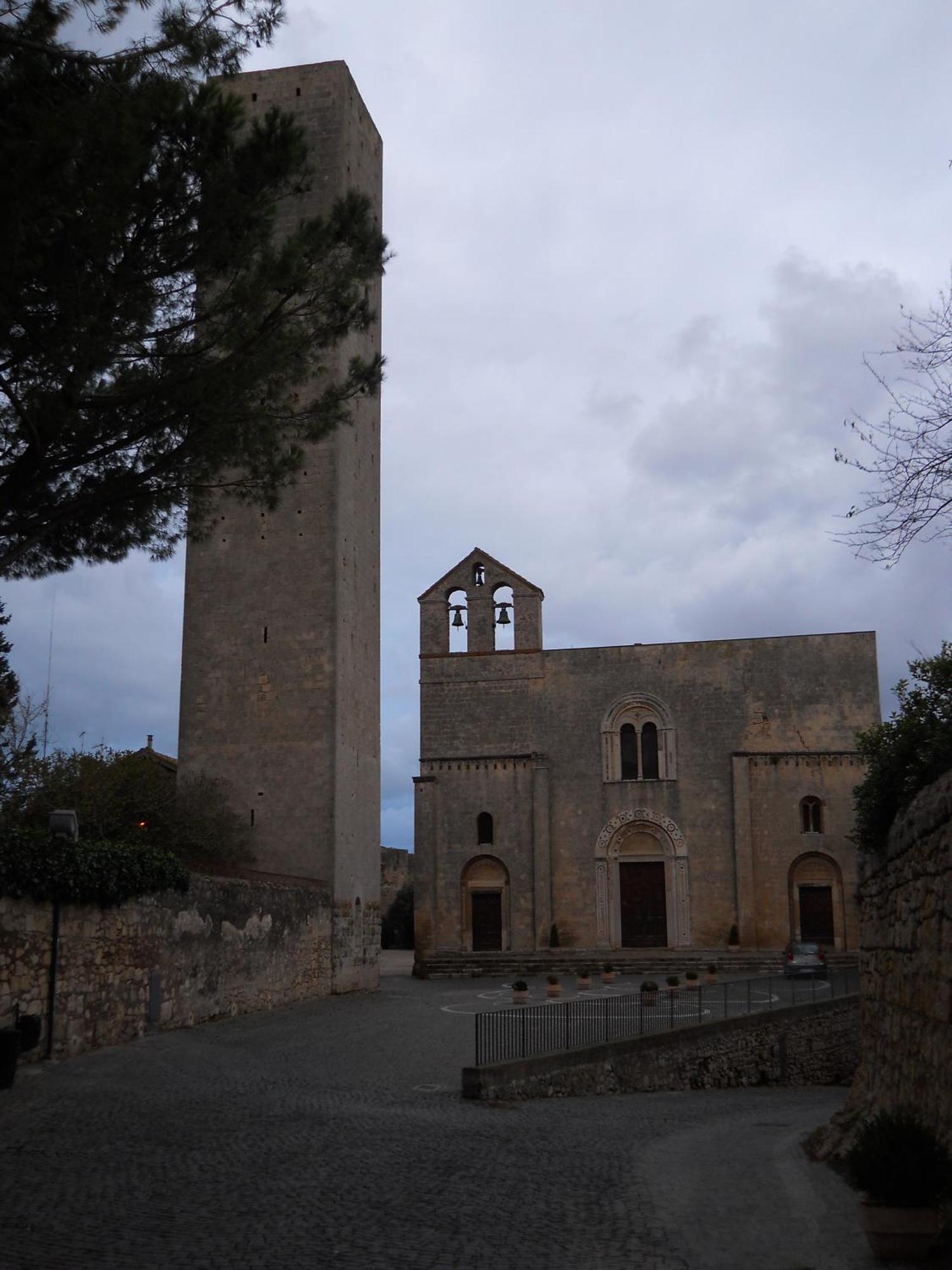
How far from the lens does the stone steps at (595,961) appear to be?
31141mm

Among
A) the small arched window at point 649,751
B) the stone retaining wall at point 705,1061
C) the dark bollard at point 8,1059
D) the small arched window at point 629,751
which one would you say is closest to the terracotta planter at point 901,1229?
the stone retaining wall at point 705,1061

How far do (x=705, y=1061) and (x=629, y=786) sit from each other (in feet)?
57.7

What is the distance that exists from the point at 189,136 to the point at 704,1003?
1496 cm

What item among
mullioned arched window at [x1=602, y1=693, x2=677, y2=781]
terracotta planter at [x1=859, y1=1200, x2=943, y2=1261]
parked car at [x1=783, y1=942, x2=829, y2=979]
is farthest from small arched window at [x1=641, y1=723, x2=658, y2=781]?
terracotta planter at [x1=859, y1=1200, x2=943, y2=1261]

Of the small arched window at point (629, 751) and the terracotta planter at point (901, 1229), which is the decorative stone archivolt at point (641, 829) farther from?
the terracotta planter at point (901, 1229)

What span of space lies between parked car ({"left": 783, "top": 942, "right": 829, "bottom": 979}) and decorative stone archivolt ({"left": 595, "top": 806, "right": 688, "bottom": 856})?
17.4 ft

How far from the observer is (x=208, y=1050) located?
15.4 metres

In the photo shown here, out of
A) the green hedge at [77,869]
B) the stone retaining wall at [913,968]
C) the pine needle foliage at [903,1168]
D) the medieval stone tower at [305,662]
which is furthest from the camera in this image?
the medieval stone tower at [305,662]

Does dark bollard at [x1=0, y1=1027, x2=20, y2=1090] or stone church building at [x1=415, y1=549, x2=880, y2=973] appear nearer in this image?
dark bollard at [x1=0, y1=1027, x2=20, y2=1090]

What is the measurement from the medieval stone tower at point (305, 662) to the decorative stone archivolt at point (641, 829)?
8.76m

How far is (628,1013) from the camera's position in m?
17.4

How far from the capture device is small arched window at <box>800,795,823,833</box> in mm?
33844

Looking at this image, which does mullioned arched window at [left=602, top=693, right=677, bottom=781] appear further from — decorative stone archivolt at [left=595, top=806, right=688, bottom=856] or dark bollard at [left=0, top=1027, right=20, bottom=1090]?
dark bollard at [left=0, top=1027, right=20, bottom=1090]

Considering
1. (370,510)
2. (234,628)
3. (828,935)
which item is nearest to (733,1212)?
(234,628)
